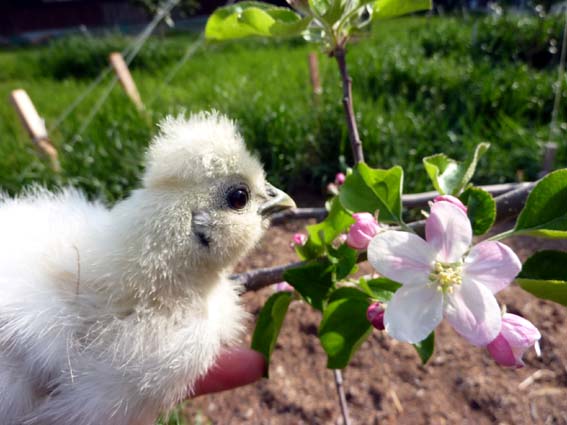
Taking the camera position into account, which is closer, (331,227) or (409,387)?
(331,227)

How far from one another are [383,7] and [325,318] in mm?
363

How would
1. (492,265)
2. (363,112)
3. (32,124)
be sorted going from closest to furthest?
(492,265) < (32,124) < (363,112)

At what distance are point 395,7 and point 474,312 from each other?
0.37m

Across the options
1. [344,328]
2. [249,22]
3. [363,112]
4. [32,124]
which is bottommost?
[363,112]

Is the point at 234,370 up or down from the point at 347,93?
down

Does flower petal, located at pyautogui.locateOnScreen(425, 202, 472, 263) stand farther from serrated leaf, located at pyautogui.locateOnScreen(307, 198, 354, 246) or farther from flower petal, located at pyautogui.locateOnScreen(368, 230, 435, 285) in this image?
serrated leaf, located at pyautogui.locateOnScreen(307, 198, 354, 246)

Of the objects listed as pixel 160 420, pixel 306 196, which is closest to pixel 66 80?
pixel 306 196

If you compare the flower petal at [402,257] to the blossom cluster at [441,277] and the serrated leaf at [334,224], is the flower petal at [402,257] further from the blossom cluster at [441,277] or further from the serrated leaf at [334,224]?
the serrated leaf at [334,224]

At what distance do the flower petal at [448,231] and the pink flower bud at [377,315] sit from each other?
0.10 m

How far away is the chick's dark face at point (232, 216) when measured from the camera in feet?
1.63

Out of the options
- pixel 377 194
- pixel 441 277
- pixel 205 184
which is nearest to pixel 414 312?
pixel 441 277

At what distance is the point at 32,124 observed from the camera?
1.45m

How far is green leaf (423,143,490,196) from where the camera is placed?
1.68 ft

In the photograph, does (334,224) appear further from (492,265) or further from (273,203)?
(492,265)
